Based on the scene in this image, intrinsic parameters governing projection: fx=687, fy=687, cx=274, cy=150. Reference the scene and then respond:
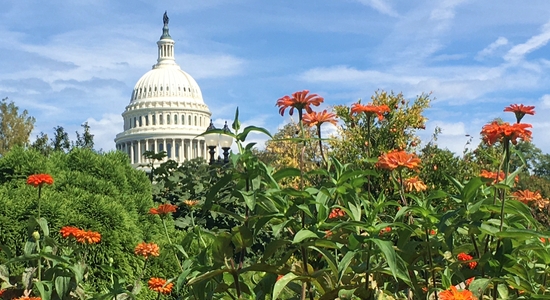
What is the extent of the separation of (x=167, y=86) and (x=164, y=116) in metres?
4.45

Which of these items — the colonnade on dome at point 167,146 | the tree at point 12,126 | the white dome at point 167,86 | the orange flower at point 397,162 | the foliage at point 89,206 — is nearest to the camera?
the orange flower at point 397,162

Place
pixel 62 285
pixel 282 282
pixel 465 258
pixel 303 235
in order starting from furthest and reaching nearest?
1. pixel 62 285
2. pixel 465 258
3. pixel 282 282
4. pixel 303 235

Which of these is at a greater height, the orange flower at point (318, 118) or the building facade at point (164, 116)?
the building facade at point (164, 116)

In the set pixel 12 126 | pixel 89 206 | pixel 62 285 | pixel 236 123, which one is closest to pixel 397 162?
pixel 236 123

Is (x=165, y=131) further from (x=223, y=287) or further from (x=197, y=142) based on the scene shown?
(x=223, y=287)

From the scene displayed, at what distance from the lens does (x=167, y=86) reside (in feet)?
268

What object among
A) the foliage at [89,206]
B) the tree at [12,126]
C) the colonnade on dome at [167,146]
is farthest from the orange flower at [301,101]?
the colonnade on dome at [167,146]

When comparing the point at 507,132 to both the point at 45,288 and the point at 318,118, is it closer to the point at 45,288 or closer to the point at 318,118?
the point at 318,118

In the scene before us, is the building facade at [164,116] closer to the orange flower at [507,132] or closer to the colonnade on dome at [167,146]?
the colonnade on dome at [167,146]

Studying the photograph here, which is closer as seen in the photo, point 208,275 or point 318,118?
point 208,275

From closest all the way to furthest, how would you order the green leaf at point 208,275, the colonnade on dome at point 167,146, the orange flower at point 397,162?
the green leaf at point 208,275
the orange flower at point 397,162
the colonnade on dome at point 167,146

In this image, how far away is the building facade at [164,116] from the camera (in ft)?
253

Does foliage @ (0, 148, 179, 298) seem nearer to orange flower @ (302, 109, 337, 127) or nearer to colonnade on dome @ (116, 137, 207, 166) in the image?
orange flower @ (302, 109, 337, 127)

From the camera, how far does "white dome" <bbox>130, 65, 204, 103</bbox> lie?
266ft
